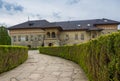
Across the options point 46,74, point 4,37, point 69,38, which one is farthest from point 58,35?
point 46,74

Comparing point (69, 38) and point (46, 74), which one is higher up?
point (46, 74)

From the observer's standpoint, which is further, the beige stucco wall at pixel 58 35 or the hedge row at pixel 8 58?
the beige stucco wall at pixel 58 35

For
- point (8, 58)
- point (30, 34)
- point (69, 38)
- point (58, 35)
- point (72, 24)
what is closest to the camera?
point (8, 58)

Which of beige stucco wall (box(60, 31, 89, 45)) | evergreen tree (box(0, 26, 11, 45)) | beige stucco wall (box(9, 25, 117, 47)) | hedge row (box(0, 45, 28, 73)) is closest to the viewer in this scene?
hedge row (box(0, 45, 28, 73))

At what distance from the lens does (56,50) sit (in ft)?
88.7

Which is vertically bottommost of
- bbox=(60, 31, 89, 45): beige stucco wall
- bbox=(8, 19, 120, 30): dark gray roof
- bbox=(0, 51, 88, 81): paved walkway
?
bbox=(60, 31, 89, 45): beige stucco wall

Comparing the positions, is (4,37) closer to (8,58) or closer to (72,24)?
(72,24)

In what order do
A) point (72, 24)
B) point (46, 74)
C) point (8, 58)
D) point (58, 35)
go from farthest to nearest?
point (72, 24) < point (58, 35) < point (8, 58) < point (46, 74)

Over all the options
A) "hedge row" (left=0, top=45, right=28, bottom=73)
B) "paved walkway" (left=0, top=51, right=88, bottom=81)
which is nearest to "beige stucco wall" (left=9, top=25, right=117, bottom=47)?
"hedge row" (left=0, top=45, right=28, bottom=73)

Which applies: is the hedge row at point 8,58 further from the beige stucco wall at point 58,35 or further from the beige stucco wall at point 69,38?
the beige stucco wall at point 69,38

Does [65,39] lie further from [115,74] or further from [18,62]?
[115,74]

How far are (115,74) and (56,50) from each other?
22967 mm

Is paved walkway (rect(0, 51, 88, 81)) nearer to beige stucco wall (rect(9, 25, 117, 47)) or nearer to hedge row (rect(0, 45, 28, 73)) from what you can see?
hedge row (rect(0, 45, 28, 73))

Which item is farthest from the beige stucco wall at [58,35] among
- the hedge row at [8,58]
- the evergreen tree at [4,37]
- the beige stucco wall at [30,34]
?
the hedge row at [8,58]
